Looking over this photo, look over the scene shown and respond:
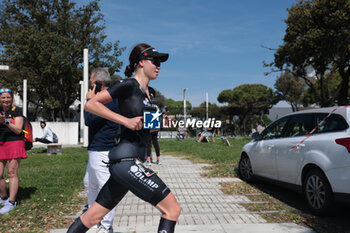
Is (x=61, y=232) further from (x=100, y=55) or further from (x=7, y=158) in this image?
(x=100, y=55)

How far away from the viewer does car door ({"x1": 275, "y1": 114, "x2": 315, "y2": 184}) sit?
18.6 ft

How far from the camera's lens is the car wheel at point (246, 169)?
780 centimetres

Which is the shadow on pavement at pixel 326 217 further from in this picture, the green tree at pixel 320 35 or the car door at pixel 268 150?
the green tree at pixel 320 35

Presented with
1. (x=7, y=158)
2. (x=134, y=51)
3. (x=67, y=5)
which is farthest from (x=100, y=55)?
(x=134, y=51)

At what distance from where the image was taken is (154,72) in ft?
9.26

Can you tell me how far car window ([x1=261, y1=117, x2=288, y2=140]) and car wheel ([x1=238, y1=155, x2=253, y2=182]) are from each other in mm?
892

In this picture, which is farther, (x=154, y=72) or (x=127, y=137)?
(x=154, y=72)

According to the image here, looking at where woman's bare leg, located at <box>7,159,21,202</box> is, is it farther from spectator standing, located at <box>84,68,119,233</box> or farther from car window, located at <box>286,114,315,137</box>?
car window, located at <box>286,114,315,137</box>

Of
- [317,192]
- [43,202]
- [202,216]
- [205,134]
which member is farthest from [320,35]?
[43,202]

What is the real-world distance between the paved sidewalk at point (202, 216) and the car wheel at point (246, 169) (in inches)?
32.8

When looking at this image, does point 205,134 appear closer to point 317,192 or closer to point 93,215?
point 317,192

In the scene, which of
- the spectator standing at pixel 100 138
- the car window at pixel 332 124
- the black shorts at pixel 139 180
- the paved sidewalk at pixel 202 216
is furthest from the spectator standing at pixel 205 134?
the black shorts at pixel 139 180

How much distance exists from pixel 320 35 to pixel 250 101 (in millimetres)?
39514

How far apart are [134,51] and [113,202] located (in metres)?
1.27
